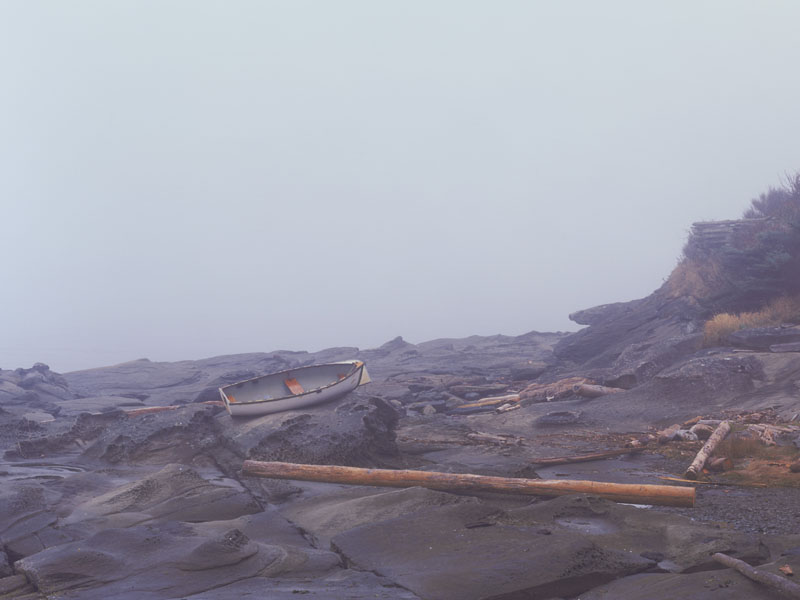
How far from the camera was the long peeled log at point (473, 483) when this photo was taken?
868cm

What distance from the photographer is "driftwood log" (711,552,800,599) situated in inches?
206

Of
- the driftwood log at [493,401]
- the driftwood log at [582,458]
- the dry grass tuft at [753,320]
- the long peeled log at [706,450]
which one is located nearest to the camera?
the long peeled log at [706,450]

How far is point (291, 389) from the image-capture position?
1998 cm

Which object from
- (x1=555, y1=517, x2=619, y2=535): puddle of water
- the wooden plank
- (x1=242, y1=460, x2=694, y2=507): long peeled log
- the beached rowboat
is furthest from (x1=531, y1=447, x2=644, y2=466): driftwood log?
the wooden plank

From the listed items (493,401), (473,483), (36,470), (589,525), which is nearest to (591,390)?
(493,401)

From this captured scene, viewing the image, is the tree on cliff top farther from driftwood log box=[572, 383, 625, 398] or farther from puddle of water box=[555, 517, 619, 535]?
puddle of water box=[555, 517, 619, 535]

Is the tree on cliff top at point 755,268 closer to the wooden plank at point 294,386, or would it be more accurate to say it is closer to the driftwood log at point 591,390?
the driftwood log at point 591,390

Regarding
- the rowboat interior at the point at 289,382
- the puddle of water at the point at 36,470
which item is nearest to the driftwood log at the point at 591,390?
the rowboat interior at the point at 289,382

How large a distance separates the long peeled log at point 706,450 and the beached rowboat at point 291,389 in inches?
364

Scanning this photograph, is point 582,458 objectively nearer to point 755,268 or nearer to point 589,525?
point 589,525

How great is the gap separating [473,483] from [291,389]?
1139 centimetres

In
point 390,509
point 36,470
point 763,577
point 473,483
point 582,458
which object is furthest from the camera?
point 582,458

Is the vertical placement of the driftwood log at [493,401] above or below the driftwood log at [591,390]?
below

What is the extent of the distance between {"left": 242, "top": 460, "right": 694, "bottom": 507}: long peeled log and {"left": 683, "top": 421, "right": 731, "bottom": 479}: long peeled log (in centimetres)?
198
